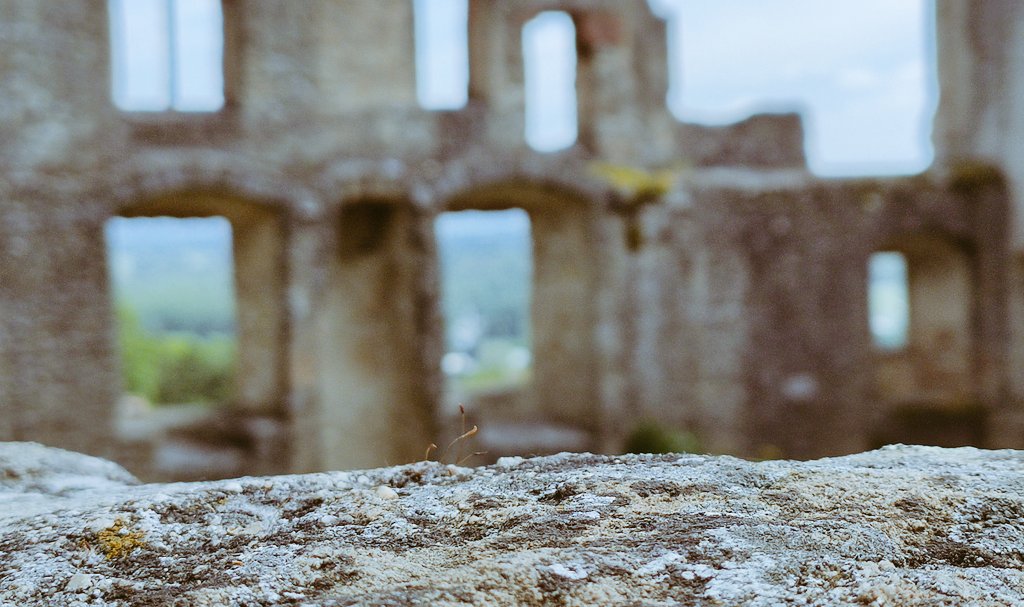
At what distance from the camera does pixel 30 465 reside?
7.55 ft

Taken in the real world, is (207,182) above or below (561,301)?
above

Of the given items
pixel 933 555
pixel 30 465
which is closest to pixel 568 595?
pixel 933 555

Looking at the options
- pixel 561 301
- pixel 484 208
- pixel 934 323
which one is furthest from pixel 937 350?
pixel 484 208

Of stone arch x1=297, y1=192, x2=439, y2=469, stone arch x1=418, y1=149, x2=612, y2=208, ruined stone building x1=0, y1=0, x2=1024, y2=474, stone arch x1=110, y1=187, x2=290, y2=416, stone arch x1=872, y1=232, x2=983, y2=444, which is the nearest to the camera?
ruined stone building x1=0, y1=0, x2=1024, y2=474

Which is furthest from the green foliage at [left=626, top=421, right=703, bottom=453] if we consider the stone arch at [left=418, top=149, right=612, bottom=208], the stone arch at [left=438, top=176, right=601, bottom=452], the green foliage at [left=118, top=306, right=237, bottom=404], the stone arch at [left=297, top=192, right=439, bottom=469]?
the green foliage at [left=118, top=306, right=237, bottom=404]

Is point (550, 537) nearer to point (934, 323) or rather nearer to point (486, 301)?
point (934, 323)

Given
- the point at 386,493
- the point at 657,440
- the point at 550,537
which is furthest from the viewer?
the point at 657,440

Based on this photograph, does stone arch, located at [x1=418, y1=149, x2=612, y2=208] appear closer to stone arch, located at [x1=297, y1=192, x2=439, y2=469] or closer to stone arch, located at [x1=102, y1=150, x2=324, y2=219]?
stone arch, located at [x1=297, y1=192, x2=439, y2=469]

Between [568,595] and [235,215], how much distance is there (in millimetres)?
8513

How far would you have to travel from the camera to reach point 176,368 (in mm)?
18406

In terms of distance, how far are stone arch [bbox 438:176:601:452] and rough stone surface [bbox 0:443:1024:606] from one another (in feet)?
25.5

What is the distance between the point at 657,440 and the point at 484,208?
3074 mm

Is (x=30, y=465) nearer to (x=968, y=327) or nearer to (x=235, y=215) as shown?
(x=235, y=215)

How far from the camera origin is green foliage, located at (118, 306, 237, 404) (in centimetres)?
1783
